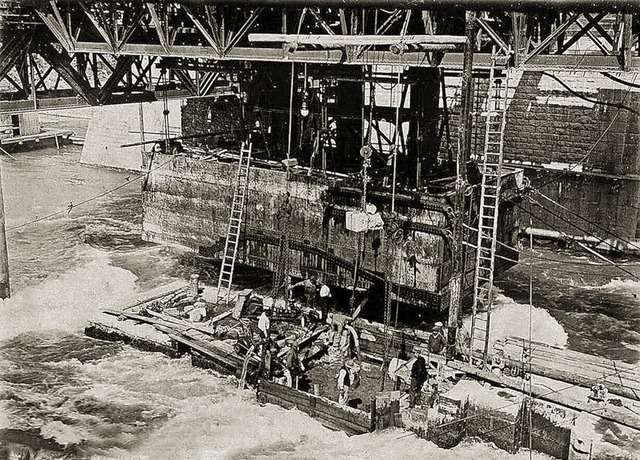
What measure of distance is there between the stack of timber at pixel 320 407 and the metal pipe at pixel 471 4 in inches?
328

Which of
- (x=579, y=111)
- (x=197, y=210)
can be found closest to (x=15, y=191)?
(x=197, y=210)

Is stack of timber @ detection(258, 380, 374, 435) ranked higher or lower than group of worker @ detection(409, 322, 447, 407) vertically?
lower

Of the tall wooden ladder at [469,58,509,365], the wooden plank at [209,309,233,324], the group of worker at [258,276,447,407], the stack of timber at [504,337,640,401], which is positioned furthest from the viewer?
the wooden plank at [209,309,233,324]

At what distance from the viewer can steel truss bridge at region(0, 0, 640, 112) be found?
47.0 feet

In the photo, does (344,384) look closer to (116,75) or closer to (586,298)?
(586,298)

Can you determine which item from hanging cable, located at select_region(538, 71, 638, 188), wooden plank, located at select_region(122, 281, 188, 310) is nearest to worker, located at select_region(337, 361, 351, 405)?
wooden plank, located at select_region(122, 281, 188, 310)

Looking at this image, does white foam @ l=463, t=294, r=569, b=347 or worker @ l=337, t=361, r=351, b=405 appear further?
white foam @ l=463, t=294, r=569, b=347

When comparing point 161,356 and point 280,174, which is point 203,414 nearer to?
point 161,356

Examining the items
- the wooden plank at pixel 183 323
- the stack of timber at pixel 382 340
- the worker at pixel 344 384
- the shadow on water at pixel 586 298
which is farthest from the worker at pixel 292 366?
the shadow on water at pixel 586 298

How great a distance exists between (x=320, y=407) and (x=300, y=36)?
8296mm

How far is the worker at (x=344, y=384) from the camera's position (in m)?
15.6

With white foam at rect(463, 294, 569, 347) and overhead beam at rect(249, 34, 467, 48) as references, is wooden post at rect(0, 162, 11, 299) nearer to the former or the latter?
overhead beam at rect(249, 34, 467, 48)

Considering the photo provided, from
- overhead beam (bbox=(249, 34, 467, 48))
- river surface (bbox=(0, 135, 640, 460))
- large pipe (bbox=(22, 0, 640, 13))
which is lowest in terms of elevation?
river surface (bbox=(0, 135, 640, 460))

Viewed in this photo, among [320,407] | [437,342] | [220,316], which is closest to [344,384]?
[320,407]
